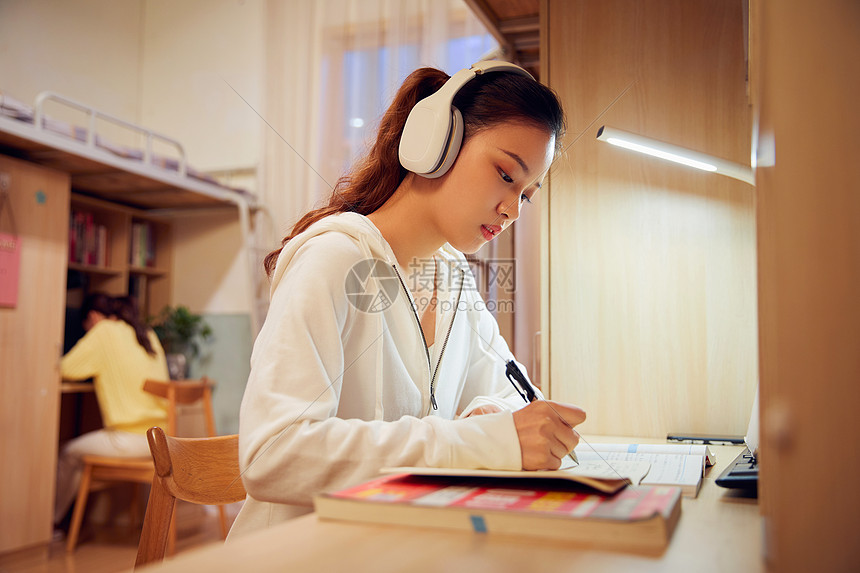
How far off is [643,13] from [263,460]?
114 centimetres

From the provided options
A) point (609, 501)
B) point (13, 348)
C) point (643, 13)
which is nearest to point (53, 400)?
point (13, 348)

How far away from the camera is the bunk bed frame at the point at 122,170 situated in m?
2.70

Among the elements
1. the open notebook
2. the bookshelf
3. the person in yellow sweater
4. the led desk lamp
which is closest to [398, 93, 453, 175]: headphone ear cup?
the led desk lamp

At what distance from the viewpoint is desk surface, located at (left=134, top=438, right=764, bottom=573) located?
393 mm

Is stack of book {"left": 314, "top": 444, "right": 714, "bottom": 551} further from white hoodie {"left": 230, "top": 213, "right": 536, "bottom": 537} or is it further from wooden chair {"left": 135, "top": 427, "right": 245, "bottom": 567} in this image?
wooden chair {"left": 135, "top": 427, "right": 245, "bottom": 567}

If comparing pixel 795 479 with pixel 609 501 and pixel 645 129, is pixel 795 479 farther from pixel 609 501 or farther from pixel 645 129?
pixel 645 129

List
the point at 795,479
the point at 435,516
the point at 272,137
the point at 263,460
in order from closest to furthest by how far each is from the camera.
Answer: the point at 795,479, the point at 435,516, the point at 263,460, the point at 272,137

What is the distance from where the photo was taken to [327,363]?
2.49ft

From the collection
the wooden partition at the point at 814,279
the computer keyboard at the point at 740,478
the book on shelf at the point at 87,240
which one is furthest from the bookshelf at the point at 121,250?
the wooden partition at the point at 814,279

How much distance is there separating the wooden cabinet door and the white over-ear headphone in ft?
8.14

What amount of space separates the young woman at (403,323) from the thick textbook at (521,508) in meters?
0.09

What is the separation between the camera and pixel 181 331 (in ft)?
13.2

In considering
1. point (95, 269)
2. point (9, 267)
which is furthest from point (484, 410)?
point (95, 269)

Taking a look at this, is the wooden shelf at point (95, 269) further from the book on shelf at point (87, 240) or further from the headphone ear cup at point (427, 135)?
the headphone ear cup at point (427, 135)
